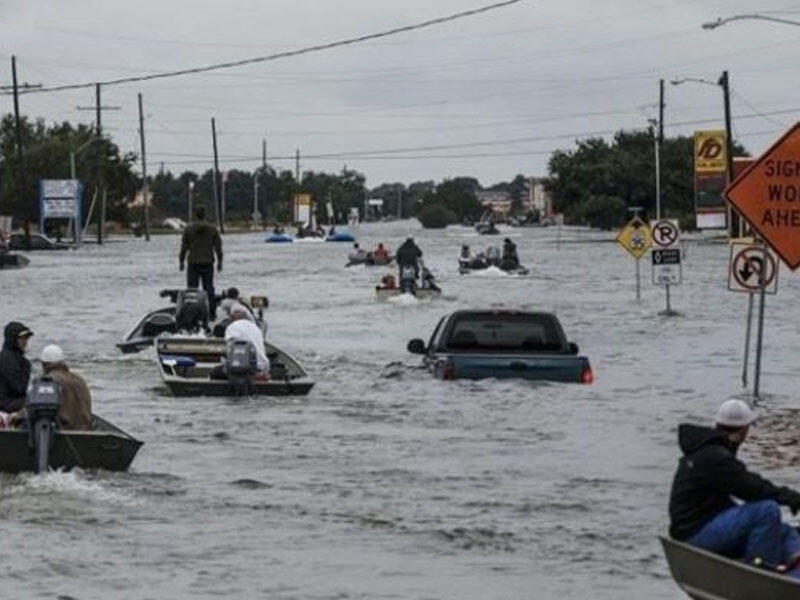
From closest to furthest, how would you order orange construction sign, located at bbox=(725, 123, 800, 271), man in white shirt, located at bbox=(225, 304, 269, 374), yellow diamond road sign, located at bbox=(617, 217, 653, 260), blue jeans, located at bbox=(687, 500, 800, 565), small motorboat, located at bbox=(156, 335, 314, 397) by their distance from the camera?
blue jeans, located at bbox=(687, 500, 800, 565) < orange construction sign, located at bbox=(725, 123, 800, 271) < man in white shirt, located at bbox=(225, 304, 269, 374) < small motorboat, located at bbox=(156, 335, 314, 397) < yellow diamond road sign, located at bbox=(617, 217, 653, 260)

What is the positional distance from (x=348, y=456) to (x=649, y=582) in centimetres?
851

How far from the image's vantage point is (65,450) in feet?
65.0

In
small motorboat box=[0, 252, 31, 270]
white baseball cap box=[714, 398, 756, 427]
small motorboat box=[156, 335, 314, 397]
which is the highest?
white baseball cap box=[714, 398, 756, 427]

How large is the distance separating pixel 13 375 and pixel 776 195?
30.5 ft

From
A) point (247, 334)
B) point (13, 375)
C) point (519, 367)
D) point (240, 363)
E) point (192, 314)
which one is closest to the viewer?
point (13, 375)

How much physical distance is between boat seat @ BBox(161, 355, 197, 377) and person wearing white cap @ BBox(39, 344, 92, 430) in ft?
31.3

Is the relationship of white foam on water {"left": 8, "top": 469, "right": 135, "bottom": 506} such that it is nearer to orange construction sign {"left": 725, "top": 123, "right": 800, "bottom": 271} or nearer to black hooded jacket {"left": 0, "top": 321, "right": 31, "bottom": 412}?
black hooded jacket {"left": 0, "top": 321, "right": 31, "bottom": 412}

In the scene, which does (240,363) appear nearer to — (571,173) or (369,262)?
(369,262)

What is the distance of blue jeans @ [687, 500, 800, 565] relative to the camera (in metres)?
12.4

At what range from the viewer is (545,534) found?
18.2 meters

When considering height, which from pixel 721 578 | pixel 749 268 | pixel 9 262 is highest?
pixel 749 268

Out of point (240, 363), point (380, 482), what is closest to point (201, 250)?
point (240, 363)

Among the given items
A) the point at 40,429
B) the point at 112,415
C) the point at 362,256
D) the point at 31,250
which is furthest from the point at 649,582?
the point at 31,250

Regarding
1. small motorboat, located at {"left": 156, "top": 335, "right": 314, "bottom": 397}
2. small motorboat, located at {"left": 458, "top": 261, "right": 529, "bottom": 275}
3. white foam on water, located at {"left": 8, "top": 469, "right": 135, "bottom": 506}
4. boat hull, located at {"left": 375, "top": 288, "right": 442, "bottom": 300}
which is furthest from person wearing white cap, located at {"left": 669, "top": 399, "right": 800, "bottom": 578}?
small motorboat, located at {"left": 458, "top": 261, "right": 529, "bottom": 275}
